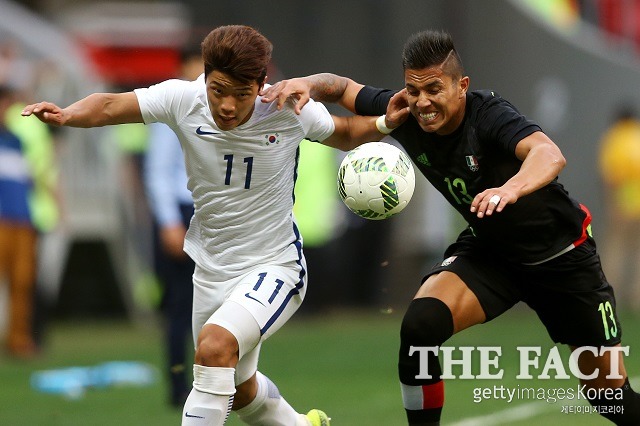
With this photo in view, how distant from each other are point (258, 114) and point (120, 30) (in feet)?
35.8

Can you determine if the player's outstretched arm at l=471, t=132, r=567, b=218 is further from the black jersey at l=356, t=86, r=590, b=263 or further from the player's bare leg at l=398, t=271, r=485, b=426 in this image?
the player's bare leg at l=398, t=271, r=485, b=426

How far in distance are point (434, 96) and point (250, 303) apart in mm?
1453

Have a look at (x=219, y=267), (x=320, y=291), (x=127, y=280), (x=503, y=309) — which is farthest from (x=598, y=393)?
(x=127, y=280)

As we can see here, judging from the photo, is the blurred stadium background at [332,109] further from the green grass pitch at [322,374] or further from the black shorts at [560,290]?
the black shorts at [560,290]

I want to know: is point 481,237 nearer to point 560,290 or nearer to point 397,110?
point 560,290

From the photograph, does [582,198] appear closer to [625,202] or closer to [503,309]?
[625,202]

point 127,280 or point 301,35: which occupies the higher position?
point 301,35

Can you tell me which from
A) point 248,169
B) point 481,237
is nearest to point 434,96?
point 481,237

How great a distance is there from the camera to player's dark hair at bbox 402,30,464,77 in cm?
658

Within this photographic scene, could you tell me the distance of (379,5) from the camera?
59.5 ft

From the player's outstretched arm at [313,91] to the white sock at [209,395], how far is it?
4.71ft

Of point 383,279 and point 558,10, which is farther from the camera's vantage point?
point 558,10

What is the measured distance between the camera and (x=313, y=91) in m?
7.02

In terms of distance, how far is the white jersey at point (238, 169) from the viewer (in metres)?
6.70
